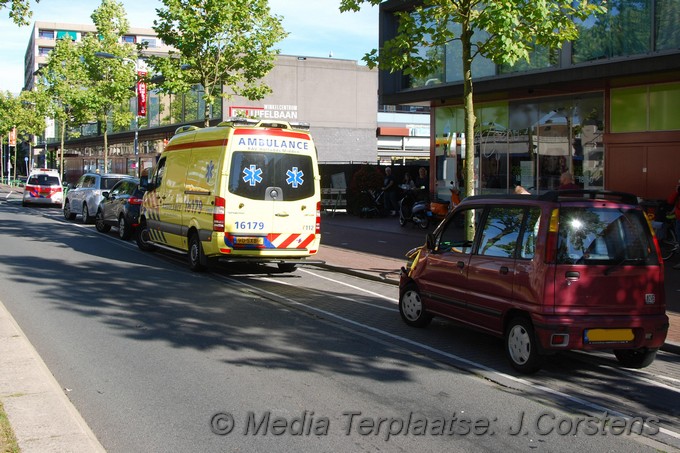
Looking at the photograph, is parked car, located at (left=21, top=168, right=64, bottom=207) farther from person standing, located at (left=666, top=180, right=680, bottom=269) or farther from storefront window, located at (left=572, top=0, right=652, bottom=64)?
person standing, located at (left=666, top=180, right=680, bottom=269)

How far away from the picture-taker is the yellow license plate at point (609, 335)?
6.76 meters

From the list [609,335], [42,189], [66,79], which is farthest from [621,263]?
[66,79]

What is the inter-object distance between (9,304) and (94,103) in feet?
101

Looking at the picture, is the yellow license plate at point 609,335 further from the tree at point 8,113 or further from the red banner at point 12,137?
the tree at point 8,113

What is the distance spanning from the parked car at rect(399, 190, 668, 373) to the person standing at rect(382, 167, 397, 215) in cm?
1884

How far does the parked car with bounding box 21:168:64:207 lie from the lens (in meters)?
35.8

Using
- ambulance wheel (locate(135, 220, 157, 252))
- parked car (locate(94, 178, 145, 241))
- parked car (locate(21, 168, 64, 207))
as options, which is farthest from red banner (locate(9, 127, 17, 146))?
ambulance wheel (locate(135, 220, 157, 252))

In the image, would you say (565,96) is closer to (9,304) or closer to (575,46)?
(575,46)

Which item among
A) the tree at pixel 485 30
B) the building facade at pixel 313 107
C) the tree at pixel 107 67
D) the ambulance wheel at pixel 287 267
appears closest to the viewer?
the tree at pixel 485 30

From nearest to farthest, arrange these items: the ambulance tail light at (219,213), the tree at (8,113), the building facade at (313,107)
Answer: the ambulance tail light at (219,213) → the building facade at (313,107) → the tree at (8,113)

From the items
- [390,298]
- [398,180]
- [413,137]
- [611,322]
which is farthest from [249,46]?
[413,137]

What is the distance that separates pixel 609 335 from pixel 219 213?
7.77 meters

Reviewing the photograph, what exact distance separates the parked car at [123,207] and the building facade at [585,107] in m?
9.01

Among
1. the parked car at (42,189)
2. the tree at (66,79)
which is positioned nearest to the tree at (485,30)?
the parked car at (42,189)
